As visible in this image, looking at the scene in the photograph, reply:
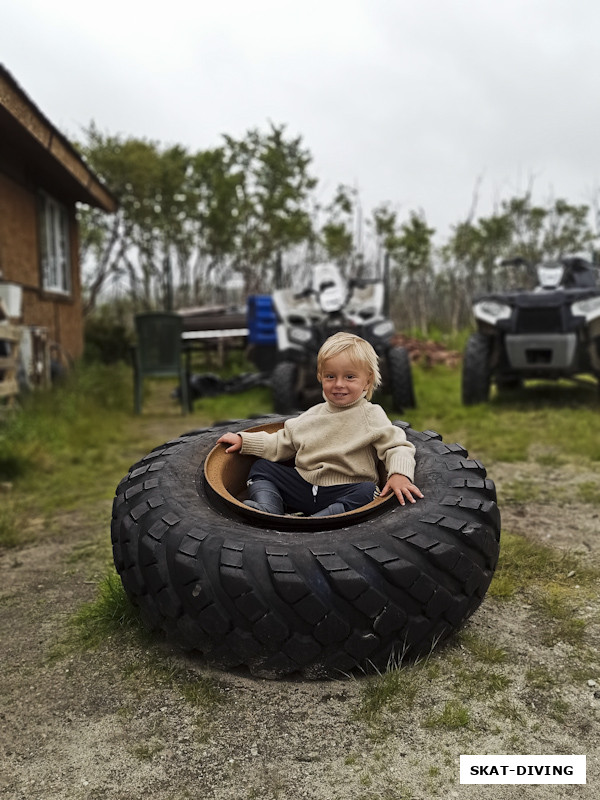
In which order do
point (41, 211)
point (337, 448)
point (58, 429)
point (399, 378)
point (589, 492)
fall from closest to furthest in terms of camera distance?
point (337, 448), point (589, 492), point (58, 429), point (399, 378), point (41, 211)

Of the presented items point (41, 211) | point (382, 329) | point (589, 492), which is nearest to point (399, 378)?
point (382, 329)

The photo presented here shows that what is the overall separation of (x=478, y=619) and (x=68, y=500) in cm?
246

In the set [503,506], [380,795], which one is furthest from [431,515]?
[503,506]

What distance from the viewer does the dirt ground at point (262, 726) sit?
1253 millimetres

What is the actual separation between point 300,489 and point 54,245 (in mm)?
7688

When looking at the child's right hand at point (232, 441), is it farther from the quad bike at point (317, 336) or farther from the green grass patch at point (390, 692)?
the quad bike at point (317, 336)

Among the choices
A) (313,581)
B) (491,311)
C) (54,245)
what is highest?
(54,245)

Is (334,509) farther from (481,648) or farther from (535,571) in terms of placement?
(535,571)

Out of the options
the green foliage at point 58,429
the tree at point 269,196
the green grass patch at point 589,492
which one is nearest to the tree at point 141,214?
the tree at point 269,196

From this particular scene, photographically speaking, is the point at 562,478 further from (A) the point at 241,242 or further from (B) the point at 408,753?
(A) the point at 241,242

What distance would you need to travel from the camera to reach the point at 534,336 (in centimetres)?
572

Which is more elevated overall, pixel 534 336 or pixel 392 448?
pixel 534 336

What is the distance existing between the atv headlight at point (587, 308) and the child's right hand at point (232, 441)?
4.38 meters

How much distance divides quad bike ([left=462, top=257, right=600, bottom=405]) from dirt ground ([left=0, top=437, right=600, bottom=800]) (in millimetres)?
4129
